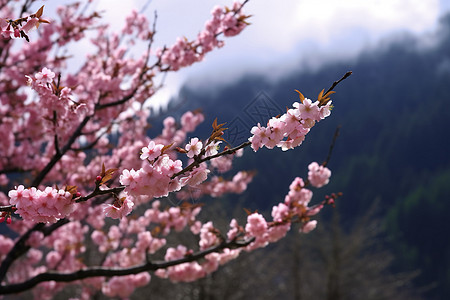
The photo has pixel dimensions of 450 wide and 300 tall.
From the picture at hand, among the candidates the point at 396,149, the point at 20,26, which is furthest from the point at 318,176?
the point at 396,149

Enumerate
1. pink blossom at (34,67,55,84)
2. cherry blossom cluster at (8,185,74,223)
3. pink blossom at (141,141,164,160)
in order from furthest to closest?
pink blossom at (34,67,55,84) < cherry blossom cluster at (8,185,74,223) < pink blossom at (141,141,164,160)

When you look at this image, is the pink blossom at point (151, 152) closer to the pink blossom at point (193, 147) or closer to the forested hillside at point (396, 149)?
the pink blossom at point (193, 147)

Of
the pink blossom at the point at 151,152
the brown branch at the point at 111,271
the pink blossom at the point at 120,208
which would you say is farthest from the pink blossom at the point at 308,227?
the pink blossom at the point at 151,152

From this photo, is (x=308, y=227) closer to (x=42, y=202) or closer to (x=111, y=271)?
(x=111, y=271)

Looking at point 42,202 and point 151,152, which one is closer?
point 151,152

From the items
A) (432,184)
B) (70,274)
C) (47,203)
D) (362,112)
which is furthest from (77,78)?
(362,112)

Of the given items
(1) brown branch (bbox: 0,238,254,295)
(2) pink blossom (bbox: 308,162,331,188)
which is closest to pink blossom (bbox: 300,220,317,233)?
(2) pink blossom (bbox: 308,162,331,188)

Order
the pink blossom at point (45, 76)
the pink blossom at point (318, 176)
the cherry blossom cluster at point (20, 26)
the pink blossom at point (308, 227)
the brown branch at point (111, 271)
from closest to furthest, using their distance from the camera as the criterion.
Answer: the cherry blossom cluster at point (20, 26) < the pink blossom at point (45, 76) < the brown branch at point (111, 271) < the pink blossom at point (308, 227) < the pink blossom at point (318, 176)

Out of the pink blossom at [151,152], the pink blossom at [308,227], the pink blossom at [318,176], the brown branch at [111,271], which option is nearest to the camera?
the pink blossom at [151,152]

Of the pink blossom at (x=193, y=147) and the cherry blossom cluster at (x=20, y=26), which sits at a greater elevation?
the cherry blossom cluster at (x=20, y=26)

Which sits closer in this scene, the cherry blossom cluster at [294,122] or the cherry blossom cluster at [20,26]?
→ the cherry blossom cluster at [294,122]

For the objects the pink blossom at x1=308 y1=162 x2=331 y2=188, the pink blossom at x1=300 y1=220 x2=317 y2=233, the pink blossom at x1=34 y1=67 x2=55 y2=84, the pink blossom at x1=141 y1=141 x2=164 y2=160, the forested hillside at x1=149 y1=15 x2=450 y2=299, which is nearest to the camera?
the pink blossom at x1=141 y1=141 x2=164 y2=160

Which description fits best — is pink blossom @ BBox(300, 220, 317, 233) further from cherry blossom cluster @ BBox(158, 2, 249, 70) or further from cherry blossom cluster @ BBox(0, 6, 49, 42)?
cherry blossom cluster @ BBox(0, 6, 49, 42)

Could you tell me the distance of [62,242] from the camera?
675cm
